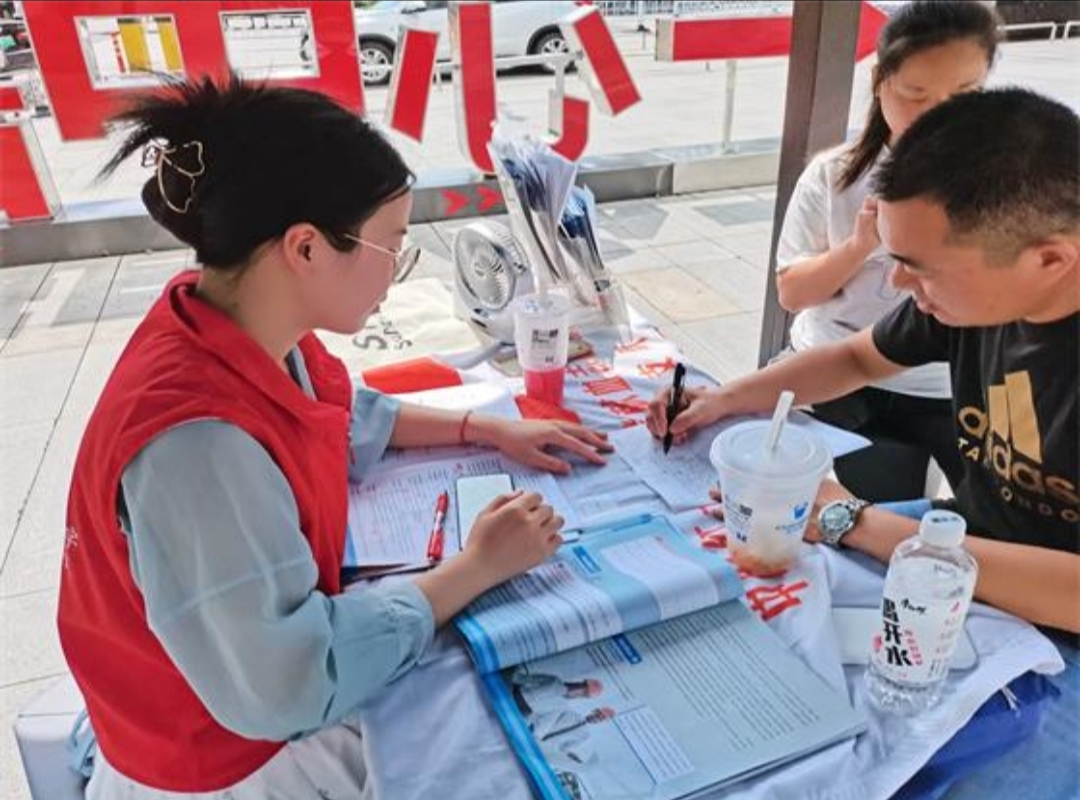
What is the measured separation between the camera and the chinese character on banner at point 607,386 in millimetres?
1521

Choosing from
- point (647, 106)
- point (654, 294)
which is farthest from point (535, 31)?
point (654, 294)

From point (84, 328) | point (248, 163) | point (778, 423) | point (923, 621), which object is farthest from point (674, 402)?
point (84, 328)

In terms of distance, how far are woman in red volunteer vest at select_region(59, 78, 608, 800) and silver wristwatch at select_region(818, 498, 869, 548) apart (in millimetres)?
354

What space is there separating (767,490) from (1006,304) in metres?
0.39

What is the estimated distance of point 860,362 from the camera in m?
1.48

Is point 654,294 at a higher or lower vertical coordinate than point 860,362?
lower

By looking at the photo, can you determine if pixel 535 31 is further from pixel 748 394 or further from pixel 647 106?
pixel 748 394

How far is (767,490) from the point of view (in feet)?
3.12

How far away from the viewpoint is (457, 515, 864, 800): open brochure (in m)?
0.76

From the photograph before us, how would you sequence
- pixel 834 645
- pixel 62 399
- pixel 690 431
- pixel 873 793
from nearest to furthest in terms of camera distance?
pixel 873 793, pixel 834 645, pixel 690 431, pixel 62 399

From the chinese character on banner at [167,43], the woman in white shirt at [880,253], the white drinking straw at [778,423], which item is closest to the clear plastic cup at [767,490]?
the white drinking straw at [778,423]

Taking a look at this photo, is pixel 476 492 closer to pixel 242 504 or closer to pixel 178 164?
pixel 242 504

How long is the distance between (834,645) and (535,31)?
24.7 feet

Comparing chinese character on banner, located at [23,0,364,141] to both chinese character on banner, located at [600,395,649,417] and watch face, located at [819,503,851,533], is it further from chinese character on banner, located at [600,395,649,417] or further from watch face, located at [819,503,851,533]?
watch face, located at [819,503,851,533]
